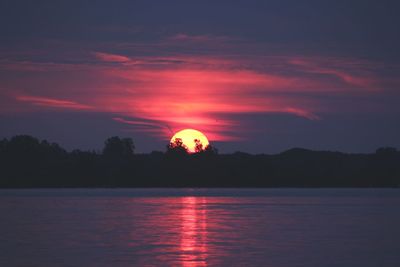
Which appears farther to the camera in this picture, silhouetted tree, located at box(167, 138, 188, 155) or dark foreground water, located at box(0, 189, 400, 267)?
silhouetted tree, located at box(167, 138, 188, 155)

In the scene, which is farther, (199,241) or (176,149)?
(176,149)

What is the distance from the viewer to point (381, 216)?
5188cm

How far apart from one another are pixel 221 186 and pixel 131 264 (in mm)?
157495

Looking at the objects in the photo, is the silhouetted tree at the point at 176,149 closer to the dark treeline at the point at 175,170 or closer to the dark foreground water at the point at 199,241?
the dark treeline at the point at 175,170

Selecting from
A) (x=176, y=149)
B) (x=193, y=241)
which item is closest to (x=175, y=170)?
(x=176, y=149)

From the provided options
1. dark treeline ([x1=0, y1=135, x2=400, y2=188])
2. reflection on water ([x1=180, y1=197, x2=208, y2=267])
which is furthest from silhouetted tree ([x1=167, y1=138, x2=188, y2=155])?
reflection on water ([x1=180, y1=197, x2=208, y2=267])

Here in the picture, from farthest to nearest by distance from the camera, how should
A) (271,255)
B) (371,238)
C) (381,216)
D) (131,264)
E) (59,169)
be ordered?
(59,169)
(381,216)
(371,238)
(271,255)
(131,264)

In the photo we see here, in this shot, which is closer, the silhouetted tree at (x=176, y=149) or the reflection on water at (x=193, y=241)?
the reflection on water at (x=193, y=241)

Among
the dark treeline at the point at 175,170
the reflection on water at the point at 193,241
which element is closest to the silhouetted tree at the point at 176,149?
the dark treeline at the point at 175,170

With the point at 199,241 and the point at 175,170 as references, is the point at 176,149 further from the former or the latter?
the point at 199,241

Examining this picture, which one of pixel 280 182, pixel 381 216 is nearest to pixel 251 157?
pixel 280 182

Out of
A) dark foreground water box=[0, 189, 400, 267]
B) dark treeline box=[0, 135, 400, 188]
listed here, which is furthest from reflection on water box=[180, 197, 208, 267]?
dark treeline box=[0, 135, 400, 188]

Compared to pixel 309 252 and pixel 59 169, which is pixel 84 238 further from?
pixel 59 169

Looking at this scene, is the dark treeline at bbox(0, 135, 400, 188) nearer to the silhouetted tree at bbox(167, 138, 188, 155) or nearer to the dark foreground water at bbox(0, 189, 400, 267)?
the silhouetted tree at bbox(167, 138, 188, 155)
